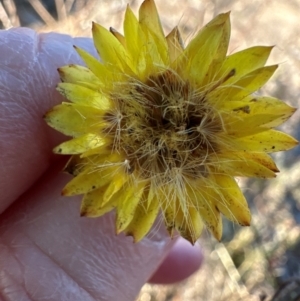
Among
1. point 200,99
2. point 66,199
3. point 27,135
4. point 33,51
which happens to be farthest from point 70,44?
point 200,99

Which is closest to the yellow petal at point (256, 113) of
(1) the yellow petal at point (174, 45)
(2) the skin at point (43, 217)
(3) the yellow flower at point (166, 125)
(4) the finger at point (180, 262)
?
(3) the yellow flower at point (166, 125)

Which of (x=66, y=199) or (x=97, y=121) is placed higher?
(x=97, y=121)

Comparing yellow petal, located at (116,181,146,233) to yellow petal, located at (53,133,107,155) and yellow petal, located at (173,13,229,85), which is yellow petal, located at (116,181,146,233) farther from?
yellow petal, located at (173,13,229,85)

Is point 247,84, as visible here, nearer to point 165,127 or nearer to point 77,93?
point 165,127

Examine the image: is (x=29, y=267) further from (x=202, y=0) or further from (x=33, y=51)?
(x=202, y=0)

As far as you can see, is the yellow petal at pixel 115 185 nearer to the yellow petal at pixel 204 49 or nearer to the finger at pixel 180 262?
the yellow petal at pixel 204 49

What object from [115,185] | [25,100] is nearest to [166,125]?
[115,185]
